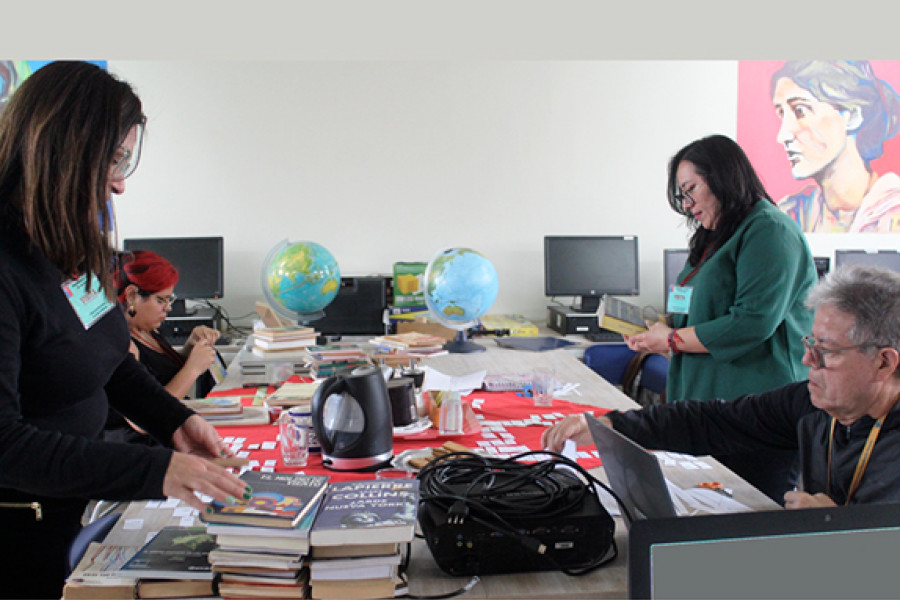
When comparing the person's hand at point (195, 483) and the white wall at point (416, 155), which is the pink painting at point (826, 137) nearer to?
the white wall at point (416, 155)

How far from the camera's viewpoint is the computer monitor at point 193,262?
4.00m

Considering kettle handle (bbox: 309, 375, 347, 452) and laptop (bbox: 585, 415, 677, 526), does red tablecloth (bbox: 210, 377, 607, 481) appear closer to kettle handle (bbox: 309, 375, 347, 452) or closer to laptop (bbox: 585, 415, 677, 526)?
kettle handle (bbox: 309, 375, 347, 452)

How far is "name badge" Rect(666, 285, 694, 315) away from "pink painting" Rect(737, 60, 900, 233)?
250cm

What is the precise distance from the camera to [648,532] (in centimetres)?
76

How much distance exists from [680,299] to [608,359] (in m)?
1.30

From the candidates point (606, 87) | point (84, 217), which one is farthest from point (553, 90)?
point (84, 217)

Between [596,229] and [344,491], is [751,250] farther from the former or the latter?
[596,229]

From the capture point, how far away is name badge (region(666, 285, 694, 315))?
233 cm

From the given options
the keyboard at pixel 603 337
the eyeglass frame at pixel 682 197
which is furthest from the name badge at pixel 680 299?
the keyboard at pixel 603 337

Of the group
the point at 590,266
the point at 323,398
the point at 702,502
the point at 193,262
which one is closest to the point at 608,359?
the point at 590,266

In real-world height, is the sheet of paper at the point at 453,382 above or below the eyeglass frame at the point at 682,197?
below

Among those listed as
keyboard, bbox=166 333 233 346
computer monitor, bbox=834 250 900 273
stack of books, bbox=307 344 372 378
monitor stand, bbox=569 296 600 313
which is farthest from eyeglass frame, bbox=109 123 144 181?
computer monitor, bbox=834 250 900 273

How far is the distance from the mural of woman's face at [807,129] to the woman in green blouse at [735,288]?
260 centimetres

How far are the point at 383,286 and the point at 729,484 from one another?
106 inches
